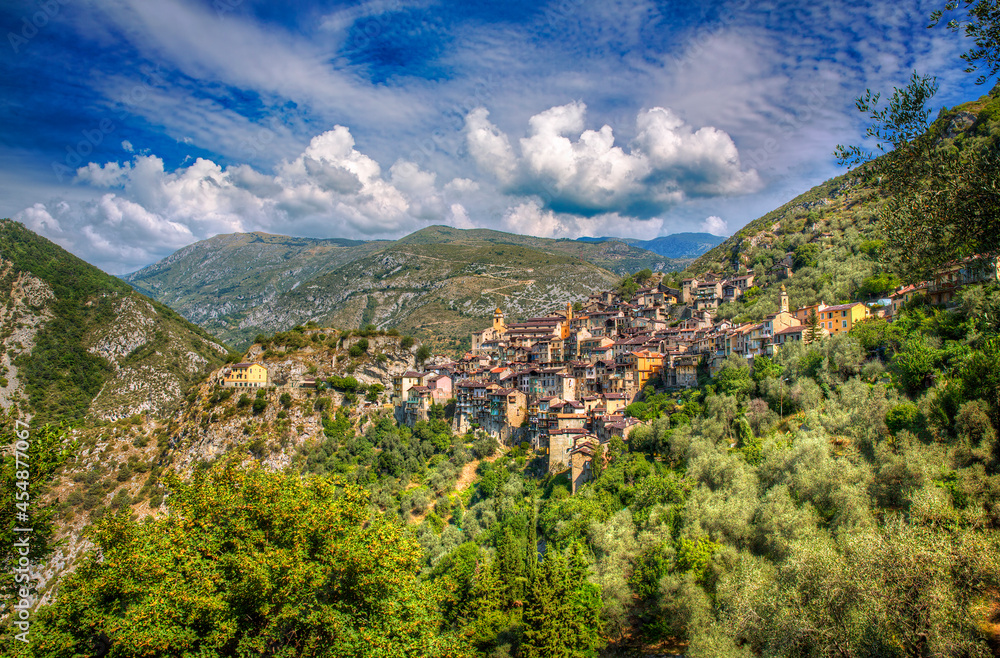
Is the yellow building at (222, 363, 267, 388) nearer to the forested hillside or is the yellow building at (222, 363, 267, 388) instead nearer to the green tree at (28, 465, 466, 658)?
the forested hillside

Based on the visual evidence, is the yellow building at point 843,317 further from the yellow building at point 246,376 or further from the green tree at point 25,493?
the yellow building at point 246,376

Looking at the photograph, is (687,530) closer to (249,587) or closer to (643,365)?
(249,587)

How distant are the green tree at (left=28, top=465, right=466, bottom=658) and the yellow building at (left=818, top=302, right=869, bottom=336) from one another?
4383 centimetres

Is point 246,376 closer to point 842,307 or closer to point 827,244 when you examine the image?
point 842,307

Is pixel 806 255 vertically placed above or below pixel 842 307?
above

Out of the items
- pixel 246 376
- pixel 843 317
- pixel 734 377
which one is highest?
pixel 843 317

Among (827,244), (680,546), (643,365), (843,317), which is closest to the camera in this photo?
(680,546)

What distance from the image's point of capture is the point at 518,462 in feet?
182

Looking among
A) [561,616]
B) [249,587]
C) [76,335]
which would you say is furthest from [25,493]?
[76,335]

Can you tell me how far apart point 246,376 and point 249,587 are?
61648mm

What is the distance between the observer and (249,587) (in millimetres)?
16250

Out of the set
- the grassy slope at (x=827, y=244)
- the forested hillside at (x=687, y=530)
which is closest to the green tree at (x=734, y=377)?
the forested hillside at (x=687, y=530)

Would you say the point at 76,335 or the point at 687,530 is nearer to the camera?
the point at 687,530

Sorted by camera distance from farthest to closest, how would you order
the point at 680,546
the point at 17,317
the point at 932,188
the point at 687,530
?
the point at 17,317, the point at 687,530, the point at 680,546, the point at 932,188
